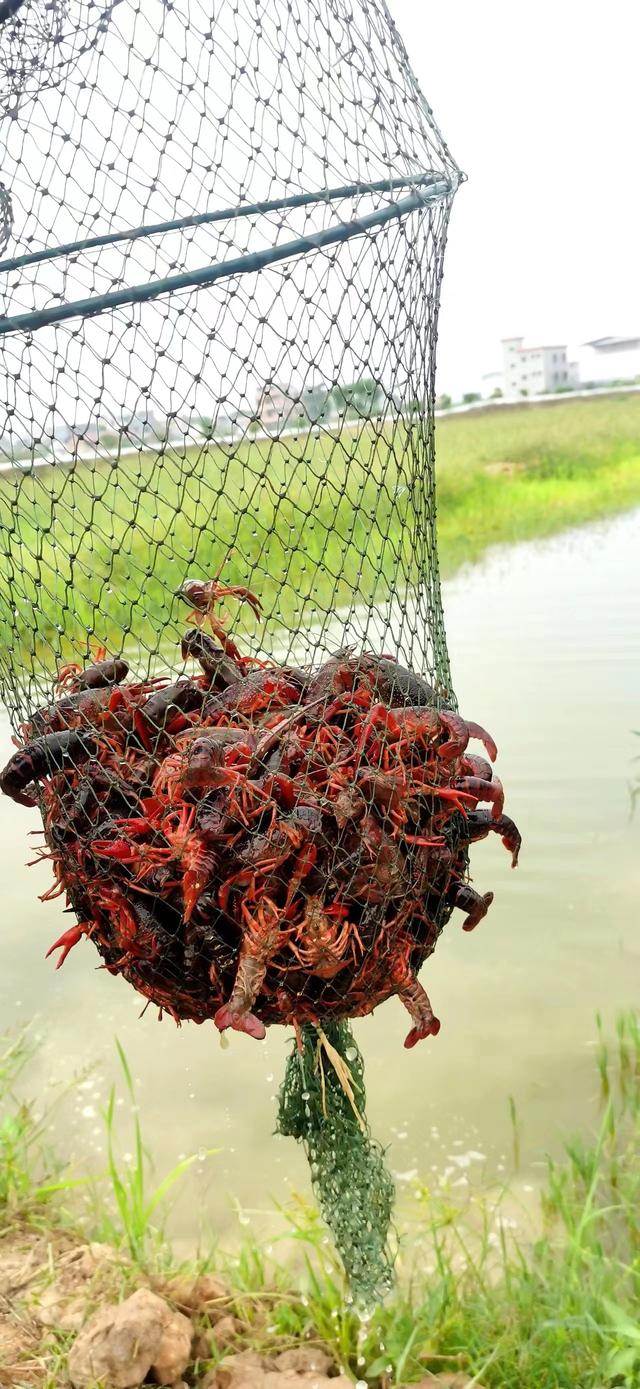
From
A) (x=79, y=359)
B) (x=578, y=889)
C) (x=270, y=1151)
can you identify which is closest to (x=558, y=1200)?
(x=270, y=1151)

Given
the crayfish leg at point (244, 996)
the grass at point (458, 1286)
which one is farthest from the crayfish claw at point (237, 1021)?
the grass at point (458, 1286)

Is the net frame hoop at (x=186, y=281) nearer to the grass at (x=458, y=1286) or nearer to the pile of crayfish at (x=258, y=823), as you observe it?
the pile of crayfish at (x=258, y=823)

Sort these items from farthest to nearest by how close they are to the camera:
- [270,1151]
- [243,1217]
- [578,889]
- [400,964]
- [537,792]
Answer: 1. [537,792]
2. [578,889]
3. [270,1151]
4. [243,1217]
5. [400,964]

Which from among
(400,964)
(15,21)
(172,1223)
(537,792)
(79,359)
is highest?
(15,21)

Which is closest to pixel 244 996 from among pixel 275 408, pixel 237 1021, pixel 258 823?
pixel 237 1021

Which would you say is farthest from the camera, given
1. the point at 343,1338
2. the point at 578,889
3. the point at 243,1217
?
the point at 578,889

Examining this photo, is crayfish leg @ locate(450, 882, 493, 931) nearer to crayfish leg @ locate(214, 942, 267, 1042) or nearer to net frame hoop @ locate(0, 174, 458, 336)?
crayfish leg @ locate(214, 942, 267, 1042)

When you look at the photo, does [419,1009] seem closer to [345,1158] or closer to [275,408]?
[345,1158]

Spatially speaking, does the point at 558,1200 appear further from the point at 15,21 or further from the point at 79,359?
the point at 15,21
